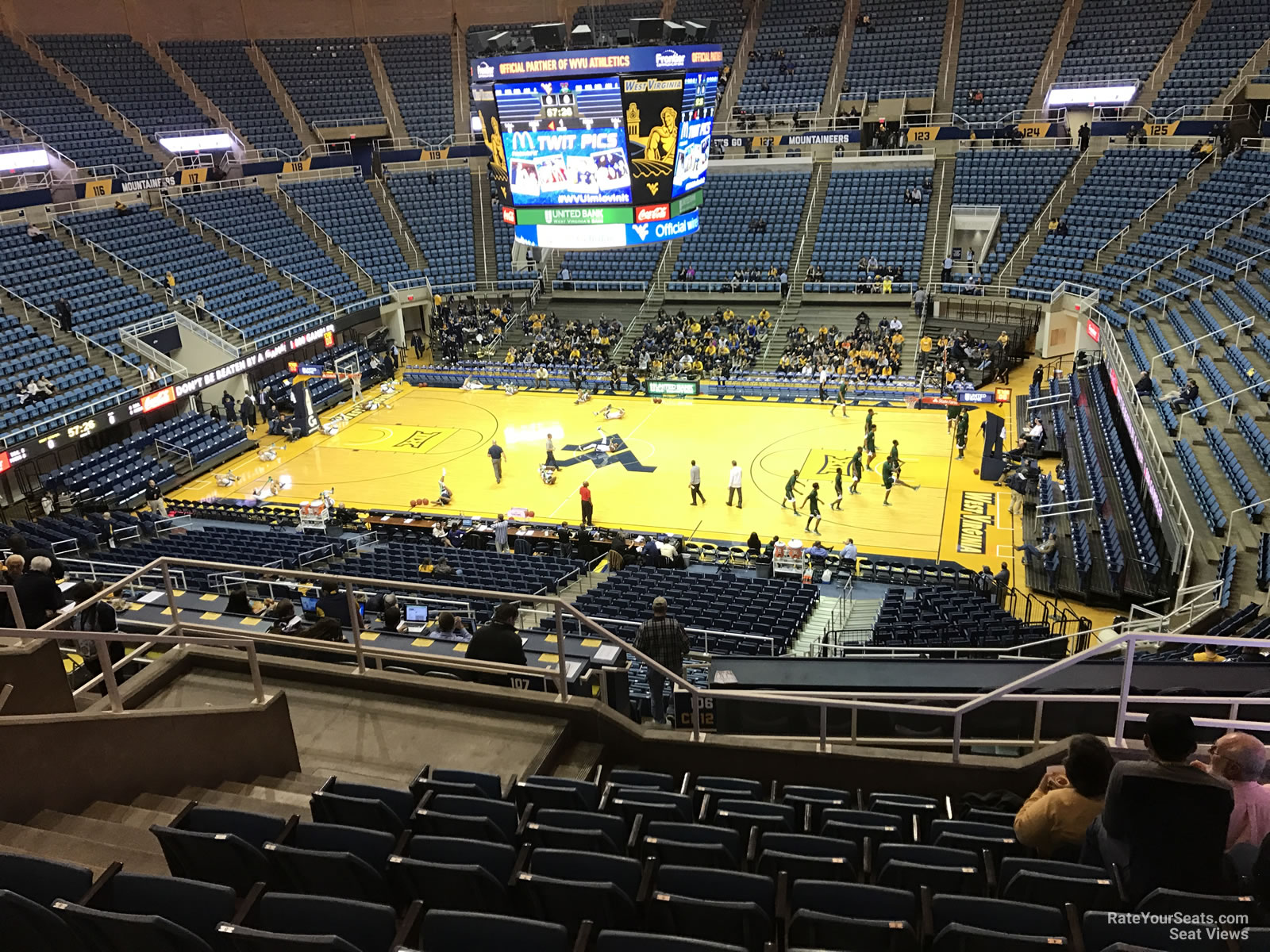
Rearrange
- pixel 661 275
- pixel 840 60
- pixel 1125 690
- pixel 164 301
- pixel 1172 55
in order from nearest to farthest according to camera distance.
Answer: pixel 1125 690 < pixel 164 301 < pixel 1172 55 < pixel 661 275 < pixel 840 60

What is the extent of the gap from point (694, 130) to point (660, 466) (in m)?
9.22

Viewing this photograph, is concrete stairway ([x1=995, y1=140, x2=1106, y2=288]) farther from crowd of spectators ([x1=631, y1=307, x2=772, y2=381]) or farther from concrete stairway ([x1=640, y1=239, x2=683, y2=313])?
concrete stairway ([x1=640, y1=239, x2=683, y2=313])

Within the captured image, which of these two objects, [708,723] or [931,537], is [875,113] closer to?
[931,537]

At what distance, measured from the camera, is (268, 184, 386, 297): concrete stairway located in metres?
40.7

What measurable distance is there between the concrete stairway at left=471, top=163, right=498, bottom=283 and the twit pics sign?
67.7ft

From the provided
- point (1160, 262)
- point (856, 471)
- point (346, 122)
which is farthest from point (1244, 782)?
point (346, 122)

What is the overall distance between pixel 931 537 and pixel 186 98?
41.2 m

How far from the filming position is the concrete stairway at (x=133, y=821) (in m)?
5.40

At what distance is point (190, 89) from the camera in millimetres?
46188

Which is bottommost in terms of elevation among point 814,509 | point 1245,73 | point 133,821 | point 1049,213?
point 814,509

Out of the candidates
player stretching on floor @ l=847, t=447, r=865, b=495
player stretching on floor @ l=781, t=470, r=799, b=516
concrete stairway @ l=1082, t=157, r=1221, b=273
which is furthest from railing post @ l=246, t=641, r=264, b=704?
concrete stairway @ l=1082, t=157, r=1221, b=273

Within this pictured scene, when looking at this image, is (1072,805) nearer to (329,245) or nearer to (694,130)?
(694,130)

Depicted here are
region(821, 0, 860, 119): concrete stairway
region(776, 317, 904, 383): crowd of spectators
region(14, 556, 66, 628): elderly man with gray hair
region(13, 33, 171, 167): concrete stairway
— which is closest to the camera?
region(14, 556, 66, 628): elderly man with gray hair

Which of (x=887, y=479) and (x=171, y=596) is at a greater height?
(x=171, y=596)
